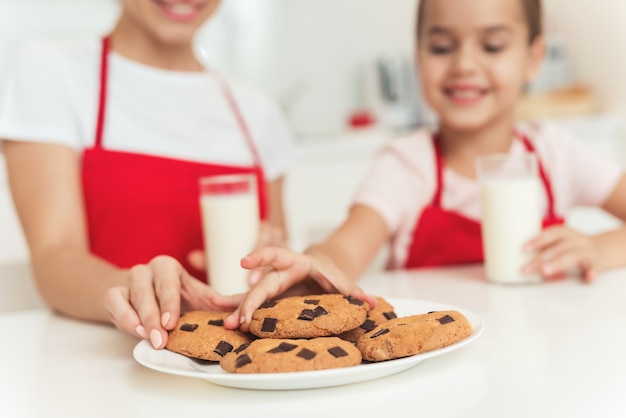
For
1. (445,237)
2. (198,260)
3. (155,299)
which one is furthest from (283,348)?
(445,237)

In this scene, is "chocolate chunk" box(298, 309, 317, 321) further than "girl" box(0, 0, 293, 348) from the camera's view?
No

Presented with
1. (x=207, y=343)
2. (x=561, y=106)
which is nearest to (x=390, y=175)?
(x=207, y=343)

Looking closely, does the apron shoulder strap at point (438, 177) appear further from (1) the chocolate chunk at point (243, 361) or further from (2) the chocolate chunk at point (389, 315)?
(1) the chocolate chunk at point (243, 361)

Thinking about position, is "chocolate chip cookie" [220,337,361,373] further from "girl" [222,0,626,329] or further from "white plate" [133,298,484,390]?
"girl" [222,0,626,329]

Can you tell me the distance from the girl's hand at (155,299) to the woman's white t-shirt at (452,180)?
0.64 meters

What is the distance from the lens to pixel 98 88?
149cm

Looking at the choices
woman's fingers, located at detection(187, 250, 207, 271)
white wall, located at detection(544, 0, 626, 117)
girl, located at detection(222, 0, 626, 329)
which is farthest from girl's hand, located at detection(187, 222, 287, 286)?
white wall, located at detection(544, 0, 626, 117)

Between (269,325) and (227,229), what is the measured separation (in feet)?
2.02

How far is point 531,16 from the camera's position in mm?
1585

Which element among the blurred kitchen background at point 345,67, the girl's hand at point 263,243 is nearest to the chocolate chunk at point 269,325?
the girl's hand at point 263,243

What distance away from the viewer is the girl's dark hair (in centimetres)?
157

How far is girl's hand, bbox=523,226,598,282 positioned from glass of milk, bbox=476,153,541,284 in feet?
0.06

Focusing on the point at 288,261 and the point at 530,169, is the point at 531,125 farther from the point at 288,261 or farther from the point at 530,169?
the point at 288,261

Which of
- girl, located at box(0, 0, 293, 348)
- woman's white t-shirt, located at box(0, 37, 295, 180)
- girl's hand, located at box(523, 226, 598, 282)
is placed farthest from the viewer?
woman's white t-shirt, located at box(0, 37, 295, 180)
